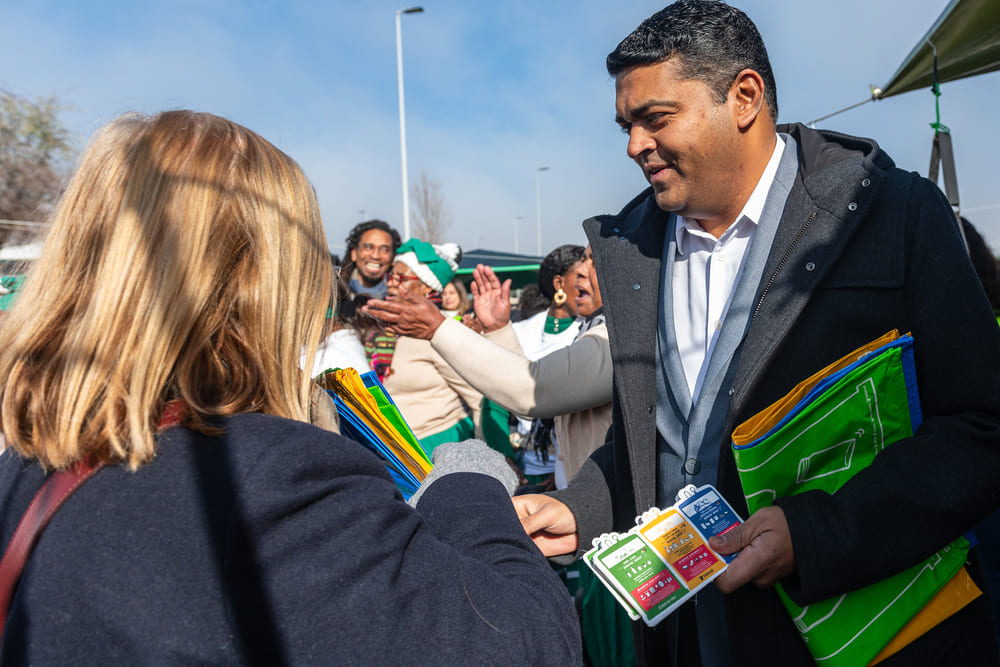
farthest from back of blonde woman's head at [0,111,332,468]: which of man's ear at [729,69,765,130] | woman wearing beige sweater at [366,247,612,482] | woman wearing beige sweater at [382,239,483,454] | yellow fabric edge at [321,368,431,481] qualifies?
woman wearing beige sweater at [382,239,483,454]

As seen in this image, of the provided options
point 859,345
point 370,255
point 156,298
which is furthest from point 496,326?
point 156,298

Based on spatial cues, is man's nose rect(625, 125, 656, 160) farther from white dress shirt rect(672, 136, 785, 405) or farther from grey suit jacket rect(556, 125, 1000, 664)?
grey suit jacket rect(556, 125, 1000, 664)

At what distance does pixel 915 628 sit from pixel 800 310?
682 mm

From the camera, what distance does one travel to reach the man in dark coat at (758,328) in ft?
4.12

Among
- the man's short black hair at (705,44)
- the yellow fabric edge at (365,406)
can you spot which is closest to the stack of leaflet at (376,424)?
the yellow fabric edge at (365,406)

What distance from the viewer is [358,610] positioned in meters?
0.83

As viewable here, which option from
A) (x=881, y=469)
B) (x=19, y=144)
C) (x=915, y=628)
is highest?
(x=19, y=144)

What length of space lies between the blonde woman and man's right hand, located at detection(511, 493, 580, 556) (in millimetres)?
549

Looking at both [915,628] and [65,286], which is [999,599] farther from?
[65,286]

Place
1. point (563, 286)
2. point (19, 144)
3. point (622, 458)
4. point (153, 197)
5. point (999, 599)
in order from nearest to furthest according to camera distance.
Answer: point (153, 197) < point (622, 458) < point (999, 599) < point (563, 286) < point (19, 144)

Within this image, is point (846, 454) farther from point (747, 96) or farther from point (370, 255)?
point (370, 255)

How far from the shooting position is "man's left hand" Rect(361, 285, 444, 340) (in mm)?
2504

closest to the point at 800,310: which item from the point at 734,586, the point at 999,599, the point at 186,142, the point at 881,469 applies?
the point at 881,469

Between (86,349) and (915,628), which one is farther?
(915,628)
